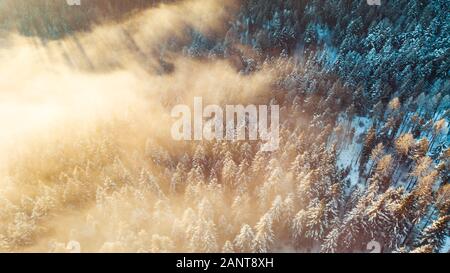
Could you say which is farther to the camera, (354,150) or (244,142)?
(354,150)

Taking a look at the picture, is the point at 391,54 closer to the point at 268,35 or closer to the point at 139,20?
the point at 268,35

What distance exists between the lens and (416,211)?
53.6 metres

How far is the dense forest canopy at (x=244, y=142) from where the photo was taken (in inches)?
2130

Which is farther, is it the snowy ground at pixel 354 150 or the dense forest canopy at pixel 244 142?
the snowy ground at pixel 354 150

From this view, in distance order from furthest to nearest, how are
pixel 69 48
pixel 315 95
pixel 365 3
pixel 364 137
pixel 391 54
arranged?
pixel 69 48 < pixel 365 3 < pixel 391 54 < pixel 315 95 < pixel 364 137

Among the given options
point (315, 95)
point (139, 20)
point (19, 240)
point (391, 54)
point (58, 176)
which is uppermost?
point (139, 20)

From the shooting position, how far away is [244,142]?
219ft

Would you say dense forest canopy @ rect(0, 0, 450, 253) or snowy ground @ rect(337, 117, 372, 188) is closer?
dense forest canopy @ rect(0, 0, 450, 253)

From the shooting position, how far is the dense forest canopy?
5409cm

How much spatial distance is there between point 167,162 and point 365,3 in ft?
258

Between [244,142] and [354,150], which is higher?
[244,142]

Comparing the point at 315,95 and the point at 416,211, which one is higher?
the point at 315,95

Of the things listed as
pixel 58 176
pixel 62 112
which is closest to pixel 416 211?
pixel 58 176

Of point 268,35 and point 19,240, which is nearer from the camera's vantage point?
point 19,240
